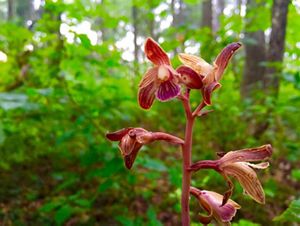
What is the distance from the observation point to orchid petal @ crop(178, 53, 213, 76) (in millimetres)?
1422

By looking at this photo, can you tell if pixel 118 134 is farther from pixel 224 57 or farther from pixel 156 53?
pixel 224 57

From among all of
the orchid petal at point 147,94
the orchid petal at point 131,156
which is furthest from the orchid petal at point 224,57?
the orchid petal at point 131,156

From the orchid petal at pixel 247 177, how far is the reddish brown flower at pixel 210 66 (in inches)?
10.2

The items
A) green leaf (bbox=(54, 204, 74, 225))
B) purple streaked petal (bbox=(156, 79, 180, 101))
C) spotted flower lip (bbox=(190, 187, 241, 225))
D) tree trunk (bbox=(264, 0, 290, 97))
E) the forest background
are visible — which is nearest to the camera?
purple streaked petal (bbox=(156, 79, 180, 101))

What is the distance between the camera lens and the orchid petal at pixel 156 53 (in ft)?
4.55

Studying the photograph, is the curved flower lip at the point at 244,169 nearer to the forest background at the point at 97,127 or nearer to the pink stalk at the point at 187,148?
the pink stalk at the point at 187,148

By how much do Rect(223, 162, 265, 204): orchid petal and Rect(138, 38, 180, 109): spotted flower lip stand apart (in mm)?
354

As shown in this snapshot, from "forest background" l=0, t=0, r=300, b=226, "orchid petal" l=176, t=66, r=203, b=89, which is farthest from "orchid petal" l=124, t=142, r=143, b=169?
"forest background" l=0, t=0, r=300, b=226

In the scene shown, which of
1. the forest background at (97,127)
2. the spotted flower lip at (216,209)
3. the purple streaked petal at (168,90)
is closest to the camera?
the purple streaked petal at (168,90)

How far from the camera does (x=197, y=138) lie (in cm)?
468

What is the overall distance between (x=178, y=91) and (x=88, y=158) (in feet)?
6.00

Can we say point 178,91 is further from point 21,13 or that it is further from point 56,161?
point 21,13

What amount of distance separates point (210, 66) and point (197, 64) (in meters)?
0.05

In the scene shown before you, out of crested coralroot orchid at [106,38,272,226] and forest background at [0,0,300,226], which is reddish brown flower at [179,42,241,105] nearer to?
crested coralroot orchid at [106,38,272,226]
